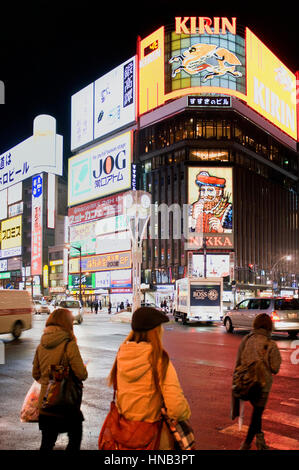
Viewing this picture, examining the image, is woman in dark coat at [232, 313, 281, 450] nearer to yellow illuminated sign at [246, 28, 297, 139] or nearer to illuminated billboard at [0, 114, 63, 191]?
yellow illuminated sign at [246, 28, 297, 139]

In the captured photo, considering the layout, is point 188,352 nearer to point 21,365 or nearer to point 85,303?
point 21,365

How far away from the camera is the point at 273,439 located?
5875 millimetres

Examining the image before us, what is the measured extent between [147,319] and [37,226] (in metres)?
104

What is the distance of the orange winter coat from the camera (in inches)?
134

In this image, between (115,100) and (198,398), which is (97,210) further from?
(198,398)

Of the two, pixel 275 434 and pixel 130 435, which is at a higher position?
pixel 130 435

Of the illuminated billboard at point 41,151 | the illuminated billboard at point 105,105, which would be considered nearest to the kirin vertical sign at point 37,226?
the illuminated billboard at point 41,151

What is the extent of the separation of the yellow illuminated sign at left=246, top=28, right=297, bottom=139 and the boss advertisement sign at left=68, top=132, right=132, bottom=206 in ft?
78.8

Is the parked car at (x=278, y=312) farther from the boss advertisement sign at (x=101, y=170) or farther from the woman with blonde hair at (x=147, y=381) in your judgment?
the boss advertisement sign at (x=101, y=170)

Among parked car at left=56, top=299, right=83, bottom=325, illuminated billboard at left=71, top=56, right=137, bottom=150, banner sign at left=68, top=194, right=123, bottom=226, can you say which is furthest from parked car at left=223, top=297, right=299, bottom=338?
illuminated billboard at left=71, top=56, right=137, bottom=150

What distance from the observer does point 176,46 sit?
82.5 meters

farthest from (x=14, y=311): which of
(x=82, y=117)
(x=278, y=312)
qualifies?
(x=82, y=117)

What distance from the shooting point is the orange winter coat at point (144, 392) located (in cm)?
340
